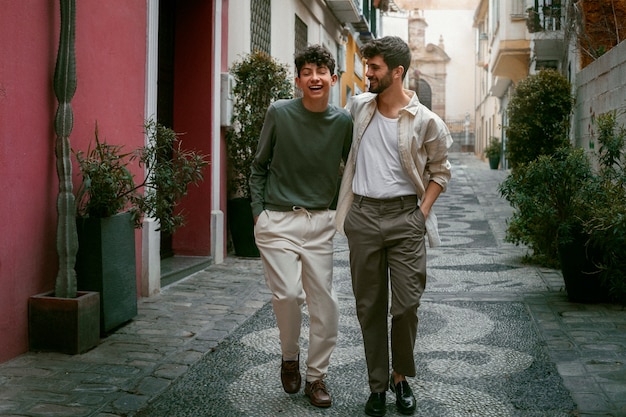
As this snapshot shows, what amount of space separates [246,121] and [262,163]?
5226 millimetres

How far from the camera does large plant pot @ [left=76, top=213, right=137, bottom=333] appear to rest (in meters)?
5.28

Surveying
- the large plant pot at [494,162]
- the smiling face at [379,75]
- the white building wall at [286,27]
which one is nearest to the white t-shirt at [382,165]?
the smiling face at [379,75]

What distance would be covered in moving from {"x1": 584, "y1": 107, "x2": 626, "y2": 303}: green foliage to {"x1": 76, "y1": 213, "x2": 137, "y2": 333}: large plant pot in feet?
11.6

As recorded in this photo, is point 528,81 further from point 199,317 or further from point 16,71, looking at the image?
point 16,71

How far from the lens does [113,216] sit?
5.43 m

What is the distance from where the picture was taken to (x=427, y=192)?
386 centimetres

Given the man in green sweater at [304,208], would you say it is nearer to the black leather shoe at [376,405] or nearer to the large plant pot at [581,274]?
the black leather shoe at [376,405]

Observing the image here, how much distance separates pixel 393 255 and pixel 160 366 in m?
1.78

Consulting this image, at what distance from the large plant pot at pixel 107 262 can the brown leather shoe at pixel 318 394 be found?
1974mm

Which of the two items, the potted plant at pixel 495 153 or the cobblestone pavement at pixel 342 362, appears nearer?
the cobblestone pavement at pixel 342 362

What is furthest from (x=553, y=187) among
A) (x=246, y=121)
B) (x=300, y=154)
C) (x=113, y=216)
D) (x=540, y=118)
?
(x=540, y=118)

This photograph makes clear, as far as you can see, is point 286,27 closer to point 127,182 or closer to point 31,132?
point 127,182

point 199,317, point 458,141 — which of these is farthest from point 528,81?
point 458,141

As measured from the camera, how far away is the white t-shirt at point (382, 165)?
12.3 ft
